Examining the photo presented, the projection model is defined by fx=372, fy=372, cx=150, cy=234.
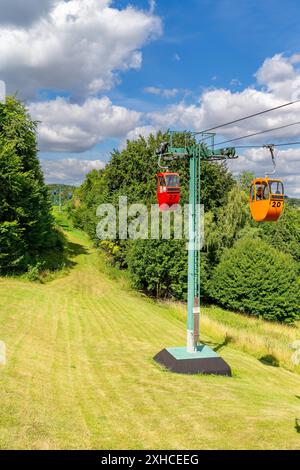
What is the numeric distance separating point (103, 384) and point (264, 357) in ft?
37.7

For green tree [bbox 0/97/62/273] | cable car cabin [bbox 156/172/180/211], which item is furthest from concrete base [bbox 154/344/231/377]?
green tree [bbox 0/97/62/273]

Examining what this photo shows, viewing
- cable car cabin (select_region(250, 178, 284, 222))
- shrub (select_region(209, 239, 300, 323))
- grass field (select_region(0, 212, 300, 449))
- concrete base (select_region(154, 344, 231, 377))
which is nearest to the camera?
grass field (select_region(0, 212, 300, 449))

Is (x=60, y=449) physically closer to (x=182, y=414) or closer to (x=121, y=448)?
(x=121, y=448)

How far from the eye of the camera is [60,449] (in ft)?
23.2

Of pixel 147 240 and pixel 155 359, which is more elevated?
pixel 147 240

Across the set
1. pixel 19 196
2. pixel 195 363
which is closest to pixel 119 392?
pixel 195 363

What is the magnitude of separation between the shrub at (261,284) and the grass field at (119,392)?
12.7m

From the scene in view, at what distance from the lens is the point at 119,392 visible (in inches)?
441

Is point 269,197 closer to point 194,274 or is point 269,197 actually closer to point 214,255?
point 194,274

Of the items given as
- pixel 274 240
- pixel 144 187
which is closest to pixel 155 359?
pixel 144 187

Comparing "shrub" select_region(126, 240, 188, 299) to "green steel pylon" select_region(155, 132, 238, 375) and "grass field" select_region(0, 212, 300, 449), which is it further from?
"green steel pylon" select_region(155, 132, 238, 375)

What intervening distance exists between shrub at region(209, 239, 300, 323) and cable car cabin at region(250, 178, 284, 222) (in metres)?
21.8

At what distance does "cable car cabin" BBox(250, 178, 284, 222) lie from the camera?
14.1m

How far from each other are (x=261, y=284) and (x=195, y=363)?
23023mm
